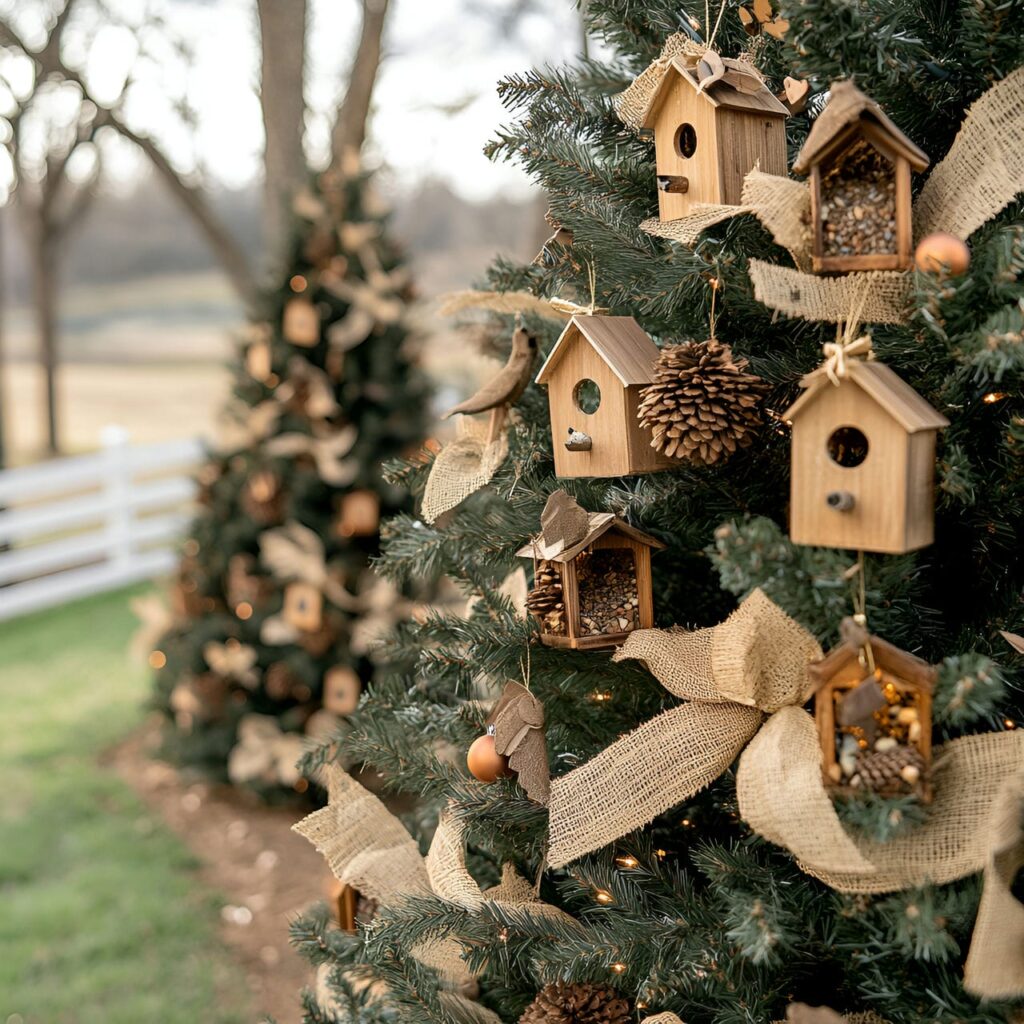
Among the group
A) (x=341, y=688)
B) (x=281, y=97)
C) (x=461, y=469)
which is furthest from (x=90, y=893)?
(x=281, y=97)

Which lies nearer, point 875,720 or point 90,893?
point 875,720

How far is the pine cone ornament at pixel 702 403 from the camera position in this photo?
1.04 m

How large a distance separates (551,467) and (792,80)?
1.88ft

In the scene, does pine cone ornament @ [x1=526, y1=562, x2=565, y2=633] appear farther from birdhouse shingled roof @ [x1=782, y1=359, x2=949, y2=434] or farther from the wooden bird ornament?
birdhouse shingled roof @ [x1=782, y1=359, x2=949, y2=434]

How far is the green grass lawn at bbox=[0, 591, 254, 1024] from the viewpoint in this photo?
313 cm

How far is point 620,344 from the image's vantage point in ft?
3.92

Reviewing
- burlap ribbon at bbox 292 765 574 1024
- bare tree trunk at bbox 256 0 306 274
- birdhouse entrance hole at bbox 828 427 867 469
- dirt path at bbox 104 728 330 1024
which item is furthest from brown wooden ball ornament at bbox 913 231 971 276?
bare tree trunk at bbox 256 0 306 274

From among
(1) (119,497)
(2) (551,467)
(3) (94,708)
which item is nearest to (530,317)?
(2) (551,467)

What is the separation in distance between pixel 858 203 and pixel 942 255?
4.8 inches

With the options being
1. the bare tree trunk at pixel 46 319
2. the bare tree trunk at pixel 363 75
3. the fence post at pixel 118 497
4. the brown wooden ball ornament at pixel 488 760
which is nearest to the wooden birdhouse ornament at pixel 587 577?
the brown wooden ball ornament at pixel 488 760

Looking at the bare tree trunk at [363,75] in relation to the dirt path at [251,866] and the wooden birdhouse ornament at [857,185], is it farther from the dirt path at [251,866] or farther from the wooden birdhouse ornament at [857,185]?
the wooden birdhouse ornament at [857,185]

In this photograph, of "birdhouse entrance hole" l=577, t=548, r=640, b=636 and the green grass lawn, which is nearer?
"birdhouse entrance hole" l=577, t=548, r=640, b=636

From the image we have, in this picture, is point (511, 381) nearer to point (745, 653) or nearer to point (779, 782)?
point (745, 653)

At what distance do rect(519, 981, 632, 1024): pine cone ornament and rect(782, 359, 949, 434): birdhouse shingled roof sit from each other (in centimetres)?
69
